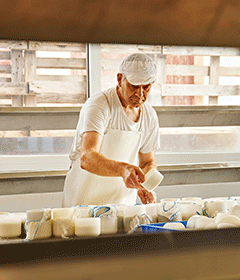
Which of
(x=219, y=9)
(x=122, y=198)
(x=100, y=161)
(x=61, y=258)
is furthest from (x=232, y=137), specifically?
(x=61, y=258)

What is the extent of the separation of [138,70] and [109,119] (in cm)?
32

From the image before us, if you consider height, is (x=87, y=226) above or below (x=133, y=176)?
below

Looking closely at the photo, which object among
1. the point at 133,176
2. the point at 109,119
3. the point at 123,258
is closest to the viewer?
the point at 123,258

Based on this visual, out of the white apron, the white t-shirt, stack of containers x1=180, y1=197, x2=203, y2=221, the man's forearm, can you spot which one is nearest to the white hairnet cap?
the white t-shirt

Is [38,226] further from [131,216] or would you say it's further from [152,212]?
[152,212]

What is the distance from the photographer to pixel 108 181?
197cm

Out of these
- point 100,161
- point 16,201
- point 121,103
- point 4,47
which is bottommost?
point 16,201

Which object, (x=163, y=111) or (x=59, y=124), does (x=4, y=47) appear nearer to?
(x=59, y=124)

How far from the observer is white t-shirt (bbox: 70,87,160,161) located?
5.90ft

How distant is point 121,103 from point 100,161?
45 centimetres

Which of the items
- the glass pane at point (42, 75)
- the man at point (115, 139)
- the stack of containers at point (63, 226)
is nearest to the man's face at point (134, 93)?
the man at point (115, 139)

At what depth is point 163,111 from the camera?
11.9 feet

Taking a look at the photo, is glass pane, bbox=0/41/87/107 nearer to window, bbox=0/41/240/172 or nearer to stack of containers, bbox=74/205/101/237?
window, bbox=0/41/240/172

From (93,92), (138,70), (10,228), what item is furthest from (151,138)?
(93,92)
